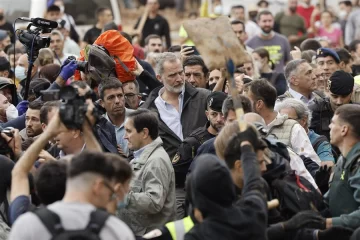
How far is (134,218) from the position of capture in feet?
30.2

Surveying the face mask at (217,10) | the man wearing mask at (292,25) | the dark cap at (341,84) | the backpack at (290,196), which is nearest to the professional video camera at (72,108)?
the backpack at (290,196)

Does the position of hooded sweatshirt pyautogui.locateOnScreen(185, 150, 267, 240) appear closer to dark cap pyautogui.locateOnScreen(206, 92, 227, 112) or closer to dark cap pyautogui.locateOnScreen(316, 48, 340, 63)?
dark cap pyautogui.locateOnScreen(206, 92, 227, 112)

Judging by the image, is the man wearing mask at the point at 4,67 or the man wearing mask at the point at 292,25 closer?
the man wearing mask at the point at 4,67

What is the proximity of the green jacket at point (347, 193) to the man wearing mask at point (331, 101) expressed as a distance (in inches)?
128

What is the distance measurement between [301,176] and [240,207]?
1721 millimetres

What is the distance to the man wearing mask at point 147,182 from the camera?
29.8 feet

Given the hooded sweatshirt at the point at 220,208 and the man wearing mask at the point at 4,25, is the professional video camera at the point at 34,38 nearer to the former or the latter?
the hooded sweatshirt at the point at 220,208

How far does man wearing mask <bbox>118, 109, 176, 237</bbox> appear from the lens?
908 centimetres

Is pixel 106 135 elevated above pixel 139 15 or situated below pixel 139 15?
above

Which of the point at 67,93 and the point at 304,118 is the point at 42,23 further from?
the point at 67,93

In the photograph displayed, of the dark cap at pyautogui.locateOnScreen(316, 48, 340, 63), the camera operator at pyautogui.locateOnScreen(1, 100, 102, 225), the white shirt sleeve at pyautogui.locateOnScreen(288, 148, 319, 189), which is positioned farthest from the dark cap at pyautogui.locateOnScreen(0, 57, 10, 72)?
the camera operator at pyautogui.locateOnScreen(1, 100, 102, 225)

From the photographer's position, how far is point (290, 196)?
796 centimetres

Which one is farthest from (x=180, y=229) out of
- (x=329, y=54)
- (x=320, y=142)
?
(x=329, y=54)

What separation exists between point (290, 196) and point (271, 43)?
10679 mm
